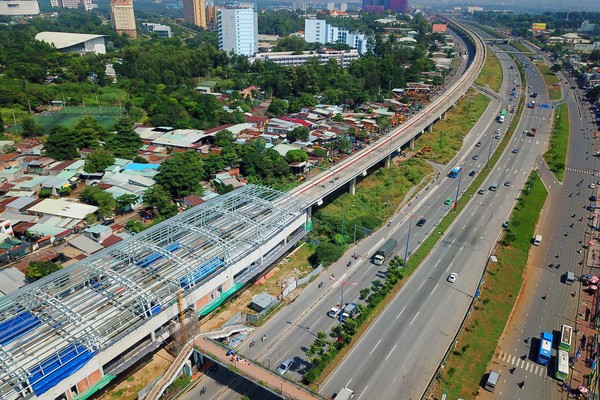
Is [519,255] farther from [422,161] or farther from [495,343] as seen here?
[422,161]

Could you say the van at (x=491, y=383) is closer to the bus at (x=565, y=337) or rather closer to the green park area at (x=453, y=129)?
the bus at (x=565, y=337)

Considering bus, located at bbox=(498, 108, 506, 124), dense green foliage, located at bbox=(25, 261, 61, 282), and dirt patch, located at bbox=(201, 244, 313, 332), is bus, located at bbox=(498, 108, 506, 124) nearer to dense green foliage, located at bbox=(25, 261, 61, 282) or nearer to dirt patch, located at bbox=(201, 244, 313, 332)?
dirt patch, located at bbox=(201, 244, 313, 332)

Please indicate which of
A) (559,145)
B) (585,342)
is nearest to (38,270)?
(585,342)

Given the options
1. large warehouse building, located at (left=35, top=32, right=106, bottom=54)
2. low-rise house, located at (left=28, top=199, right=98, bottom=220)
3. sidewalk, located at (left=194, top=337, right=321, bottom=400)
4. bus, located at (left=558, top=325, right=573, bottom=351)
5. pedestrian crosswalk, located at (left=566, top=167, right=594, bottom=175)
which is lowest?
bus, located at (left=558, top=325, right=573, bottom=351)

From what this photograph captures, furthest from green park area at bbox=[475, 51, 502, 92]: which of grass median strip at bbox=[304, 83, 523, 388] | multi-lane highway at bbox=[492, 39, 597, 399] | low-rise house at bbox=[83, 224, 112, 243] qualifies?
low-rise house at bbox=[83, 224, 112, 243]

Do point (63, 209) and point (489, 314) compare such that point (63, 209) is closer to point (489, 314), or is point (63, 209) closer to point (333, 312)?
point (333, 312)
